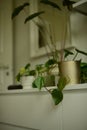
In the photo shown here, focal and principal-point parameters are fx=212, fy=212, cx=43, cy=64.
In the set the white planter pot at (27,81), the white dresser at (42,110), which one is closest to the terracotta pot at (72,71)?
the white dresser at (42,110)

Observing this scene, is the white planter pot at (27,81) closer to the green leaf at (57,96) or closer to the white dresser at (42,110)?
the white dresser at (42,110)

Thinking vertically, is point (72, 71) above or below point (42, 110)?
above

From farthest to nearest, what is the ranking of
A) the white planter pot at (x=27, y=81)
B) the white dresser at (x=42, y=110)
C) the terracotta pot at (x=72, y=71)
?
the white planter pot at (x=27, y=81)
the terracotta pot at (x=72, y=71)
the white dresser at (x=42, y=110)

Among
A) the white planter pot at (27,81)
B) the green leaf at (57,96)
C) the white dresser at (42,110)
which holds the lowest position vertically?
the white dresser at (42,110)

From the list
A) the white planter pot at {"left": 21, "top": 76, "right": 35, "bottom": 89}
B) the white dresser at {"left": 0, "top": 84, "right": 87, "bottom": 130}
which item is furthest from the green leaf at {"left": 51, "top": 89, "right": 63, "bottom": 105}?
the white planter pot at {"left": 21, "top": 76, "right": 35, "bottom": 89}

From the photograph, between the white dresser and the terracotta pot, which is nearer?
the white dresser

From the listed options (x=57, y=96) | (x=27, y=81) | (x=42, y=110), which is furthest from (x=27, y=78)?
(x=57, y=96)

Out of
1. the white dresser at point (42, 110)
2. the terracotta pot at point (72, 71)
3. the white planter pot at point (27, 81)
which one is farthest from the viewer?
the white planter pot at point (27, 81)

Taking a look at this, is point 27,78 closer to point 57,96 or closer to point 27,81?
point 27,81

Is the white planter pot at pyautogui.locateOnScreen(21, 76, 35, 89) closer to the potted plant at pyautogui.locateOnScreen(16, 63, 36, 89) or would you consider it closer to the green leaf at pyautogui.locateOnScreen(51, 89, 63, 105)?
the potted plant at pyautogui.locateOnScreen(16, 63, 36, 89)

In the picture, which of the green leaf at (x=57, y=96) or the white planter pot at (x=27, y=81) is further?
the white planter pot at (x=27, y=81)

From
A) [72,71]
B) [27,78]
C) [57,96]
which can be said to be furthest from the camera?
[27,78]

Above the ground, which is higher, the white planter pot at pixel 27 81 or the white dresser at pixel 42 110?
the white planter pot at pixel 27 81

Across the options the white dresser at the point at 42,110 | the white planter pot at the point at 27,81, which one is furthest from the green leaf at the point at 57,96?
the white planter pot at the point at 27,81
